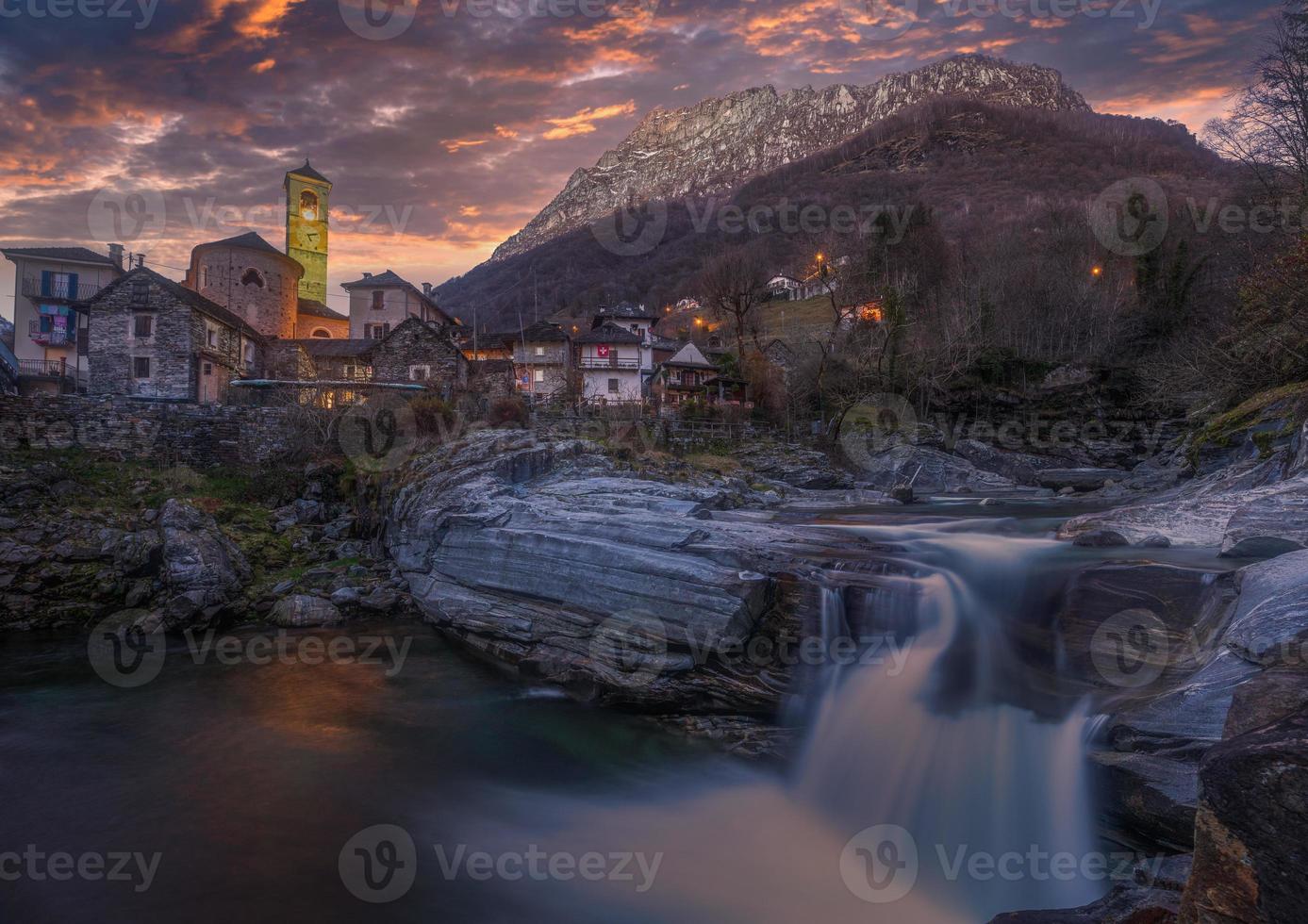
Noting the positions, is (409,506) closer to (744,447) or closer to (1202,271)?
(744,447)

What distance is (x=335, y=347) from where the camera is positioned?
44594mm

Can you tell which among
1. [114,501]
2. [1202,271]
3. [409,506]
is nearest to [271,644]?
[409,506]

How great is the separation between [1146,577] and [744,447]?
2424 cm

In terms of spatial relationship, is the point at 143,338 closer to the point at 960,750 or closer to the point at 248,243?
the point at 248,243

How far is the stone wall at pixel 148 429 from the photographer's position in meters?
22.1
